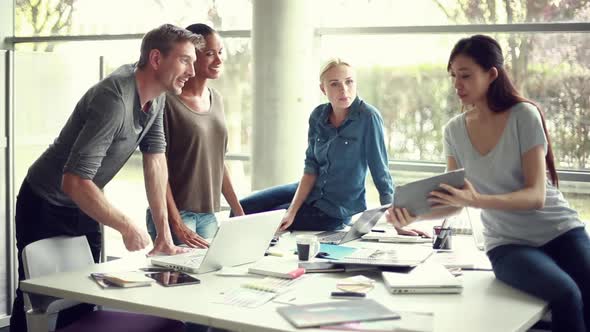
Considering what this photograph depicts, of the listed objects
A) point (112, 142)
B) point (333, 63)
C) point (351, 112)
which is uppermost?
point (333, 63)

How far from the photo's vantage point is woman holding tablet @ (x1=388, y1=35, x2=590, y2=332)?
9.80ft

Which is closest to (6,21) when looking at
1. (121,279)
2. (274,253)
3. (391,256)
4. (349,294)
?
(274,253)

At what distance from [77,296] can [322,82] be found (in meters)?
2.11

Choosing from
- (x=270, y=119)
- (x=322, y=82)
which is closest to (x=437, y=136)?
(x=270, y=119)

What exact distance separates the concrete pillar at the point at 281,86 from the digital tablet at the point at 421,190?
2.76m

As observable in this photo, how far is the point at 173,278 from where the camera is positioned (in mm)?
2902

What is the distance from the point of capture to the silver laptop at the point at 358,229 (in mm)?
3584

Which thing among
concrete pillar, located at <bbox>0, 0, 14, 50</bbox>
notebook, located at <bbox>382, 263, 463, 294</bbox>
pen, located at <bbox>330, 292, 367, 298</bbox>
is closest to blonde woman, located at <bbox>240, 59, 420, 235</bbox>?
notebook, located at <bbox>382, 263, 463, 294</bbox>

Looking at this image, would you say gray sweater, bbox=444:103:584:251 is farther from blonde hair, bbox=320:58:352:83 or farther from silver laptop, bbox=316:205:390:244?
blonde hair, bbox=320:58:352:83

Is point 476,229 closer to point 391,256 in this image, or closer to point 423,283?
point 391,256

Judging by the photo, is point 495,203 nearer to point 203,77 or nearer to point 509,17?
point 203,77

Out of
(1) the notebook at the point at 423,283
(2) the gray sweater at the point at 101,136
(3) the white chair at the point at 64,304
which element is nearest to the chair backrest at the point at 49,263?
(3) the white chair at the point at 64,304

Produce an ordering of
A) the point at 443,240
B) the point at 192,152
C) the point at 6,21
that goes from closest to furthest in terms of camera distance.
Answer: the point at 443,240 → the point at 192,152 → the point at 6,21

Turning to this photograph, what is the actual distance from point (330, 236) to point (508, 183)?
3.17ft
